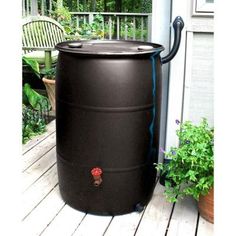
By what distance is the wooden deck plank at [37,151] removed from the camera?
303cm

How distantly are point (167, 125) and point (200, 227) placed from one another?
0.73 m

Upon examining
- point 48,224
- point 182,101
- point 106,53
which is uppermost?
point 106,53

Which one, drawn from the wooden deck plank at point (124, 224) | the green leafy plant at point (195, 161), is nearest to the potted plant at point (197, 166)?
the green leafy plant at point (195, 161)

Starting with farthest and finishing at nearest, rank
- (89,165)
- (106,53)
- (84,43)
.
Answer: (84,43) < (89,165) < (106,53)

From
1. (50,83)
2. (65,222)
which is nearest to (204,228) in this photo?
(65,222)

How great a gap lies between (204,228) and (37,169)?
130 cm

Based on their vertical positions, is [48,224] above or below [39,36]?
below

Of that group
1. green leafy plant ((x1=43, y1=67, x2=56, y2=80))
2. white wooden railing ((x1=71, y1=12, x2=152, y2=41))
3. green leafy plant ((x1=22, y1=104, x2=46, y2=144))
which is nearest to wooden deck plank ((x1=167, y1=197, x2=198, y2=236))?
green leafy plant ((x1=22, y1=104, x2=46, y2=144))

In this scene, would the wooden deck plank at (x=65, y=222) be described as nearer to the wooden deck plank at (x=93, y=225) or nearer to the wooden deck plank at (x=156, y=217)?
the wooden deck plank at (x=93, y=225)

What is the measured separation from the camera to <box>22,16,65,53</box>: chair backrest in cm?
515
